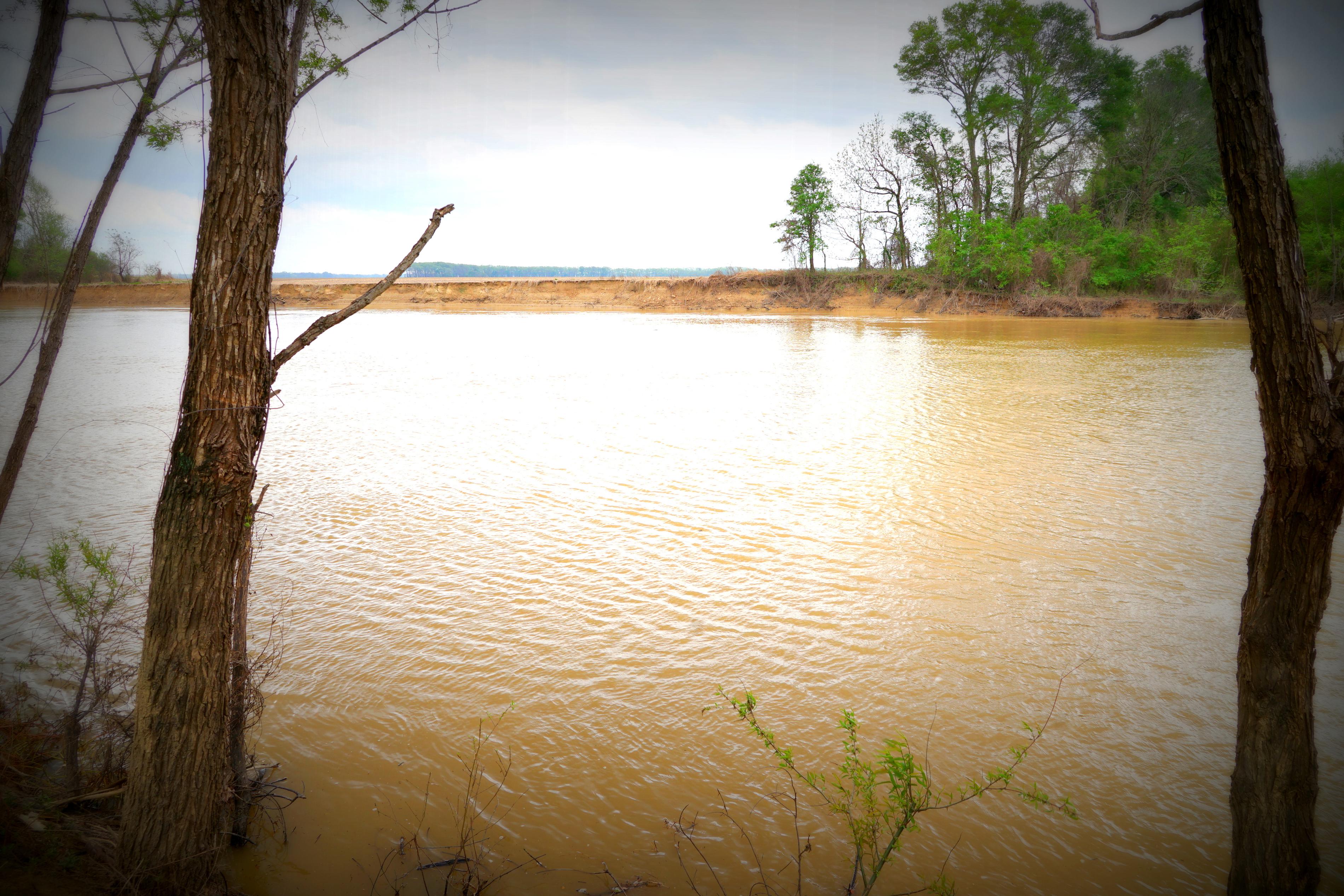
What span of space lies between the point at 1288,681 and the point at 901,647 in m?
2.06

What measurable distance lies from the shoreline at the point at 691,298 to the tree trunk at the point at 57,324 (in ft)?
104

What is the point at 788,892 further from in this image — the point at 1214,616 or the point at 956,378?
the point at 956,378

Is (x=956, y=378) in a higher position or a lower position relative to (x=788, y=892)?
higher

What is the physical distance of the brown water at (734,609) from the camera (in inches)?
114

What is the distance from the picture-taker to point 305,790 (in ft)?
9.93

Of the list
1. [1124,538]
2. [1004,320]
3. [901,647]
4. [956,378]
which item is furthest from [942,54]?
[901,647]

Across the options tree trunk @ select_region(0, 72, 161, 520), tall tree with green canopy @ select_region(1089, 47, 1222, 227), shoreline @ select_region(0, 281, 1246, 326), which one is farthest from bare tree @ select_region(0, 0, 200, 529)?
tall tree with green canopy @ select_region(1089, 47, 1222, 227)

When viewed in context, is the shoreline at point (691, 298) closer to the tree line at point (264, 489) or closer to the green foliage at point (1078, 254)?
the green foliage at point (1078, 254)

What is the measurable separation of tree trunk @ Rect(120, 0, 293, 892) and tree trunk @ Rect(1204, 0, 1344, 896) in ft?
9.82

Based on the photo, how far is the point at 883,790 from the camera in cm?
310

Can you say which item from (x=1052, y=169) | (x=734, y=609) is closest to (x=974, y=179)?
(x=1052, y=169)

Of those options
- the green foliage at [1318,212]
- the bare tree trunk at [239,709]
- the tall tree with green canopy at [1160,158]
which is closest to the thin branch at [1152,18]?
the bare tree trunk at [239,709]

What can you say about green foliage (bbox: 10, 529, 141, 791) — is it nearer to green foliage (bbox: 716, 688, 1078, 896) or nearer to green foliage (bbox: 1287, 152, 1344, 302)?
green foliage (bbox: 716, 688, 1078, 896)

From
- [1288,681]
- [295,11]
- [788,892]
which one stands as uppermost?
[295,11]
